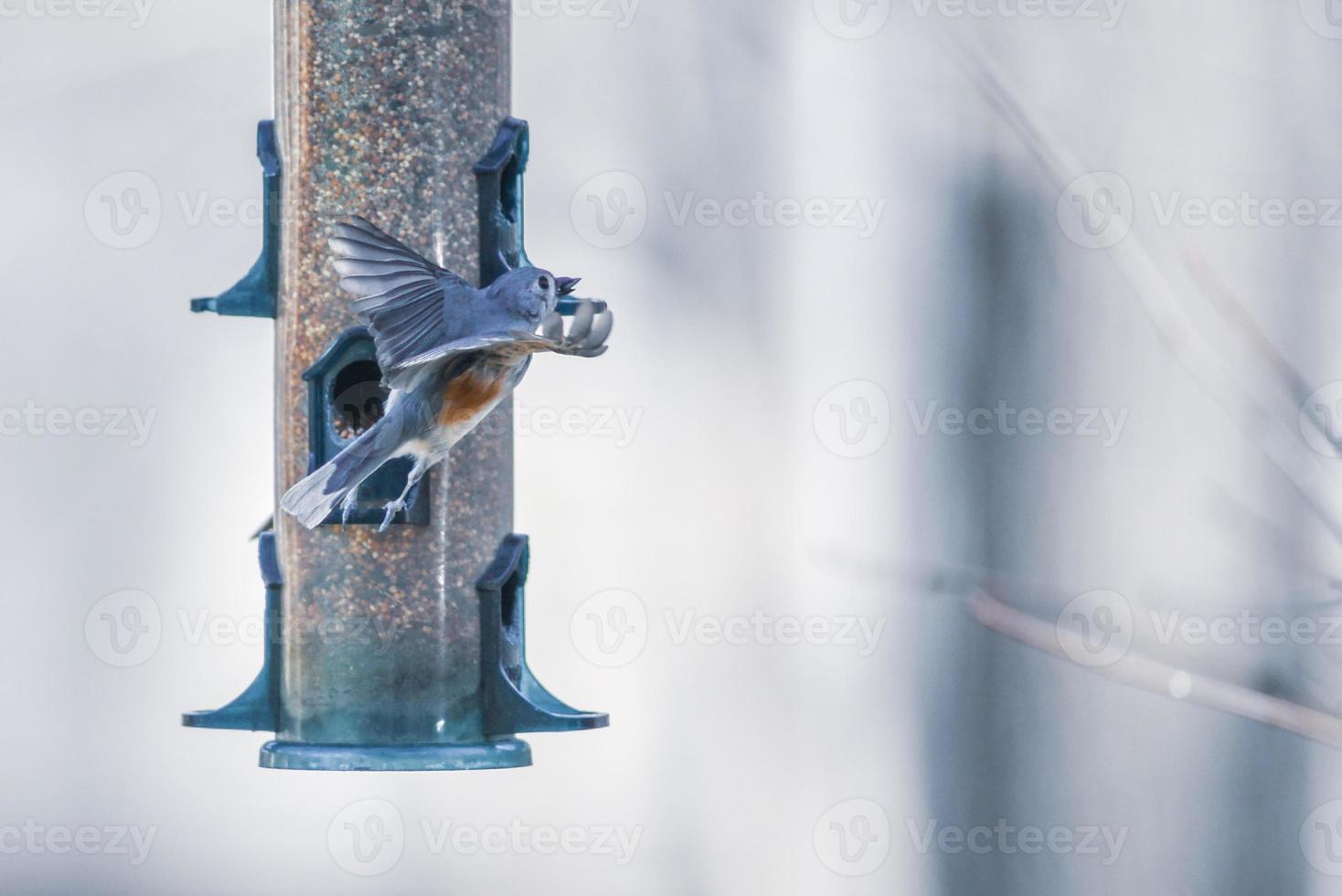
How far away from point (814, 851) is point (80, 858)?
2857 mm

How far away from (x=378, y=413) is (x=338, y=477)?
0.43 m

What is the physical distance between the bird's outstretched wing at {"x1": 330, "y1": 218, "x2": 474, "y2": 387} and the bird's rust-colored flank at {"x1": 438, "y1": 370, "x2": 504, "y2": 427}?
17 centimetres

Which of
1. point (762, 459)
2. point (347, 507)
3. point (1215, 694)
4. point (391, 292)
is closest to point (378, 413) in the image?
point (347, 507)

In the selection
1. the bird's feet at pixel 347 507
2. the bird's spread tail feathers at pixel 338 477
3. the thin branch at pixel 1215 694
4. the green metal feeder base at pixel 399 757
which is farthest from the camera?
the bird's feet at pixel 347 507

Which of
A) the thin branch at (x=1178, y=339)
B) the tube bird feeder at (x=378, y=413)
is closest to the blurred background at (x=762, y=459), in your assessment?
the thin branch at (x=1178, y=339)

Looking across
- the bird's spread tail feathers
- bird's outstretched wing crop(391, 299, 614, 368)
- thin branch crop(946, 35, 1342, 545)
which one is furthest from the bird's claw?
thin branch crop(946, 35, 1342, 545)

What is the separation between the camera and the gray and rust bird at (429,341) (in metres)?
3.65

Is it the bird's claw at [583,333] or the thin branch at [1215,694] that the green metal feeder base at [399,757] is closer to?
the bird's claw at [583,333]

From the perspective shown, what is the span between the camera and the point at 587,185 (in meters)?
7.14

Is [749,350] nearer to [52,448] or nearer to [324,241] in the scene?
[52,448]

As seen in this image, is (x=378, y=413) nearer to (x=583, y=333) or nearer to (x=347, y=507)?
(x=347, y=507)

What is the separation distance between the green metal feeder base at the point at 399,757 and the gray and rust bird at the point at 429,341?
552 mm

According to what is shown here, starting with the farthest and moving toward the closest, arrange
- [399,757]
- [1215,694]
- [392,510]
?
[392,510] → [399,757] → [1215,694]

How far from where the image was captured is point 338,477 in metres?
3.82
